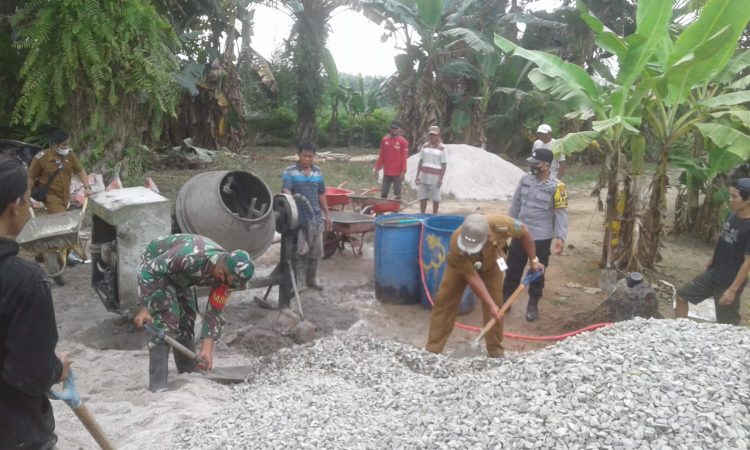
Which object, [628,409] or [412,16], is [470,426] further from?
[412,16]

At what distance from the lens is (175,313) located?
13.0 ft

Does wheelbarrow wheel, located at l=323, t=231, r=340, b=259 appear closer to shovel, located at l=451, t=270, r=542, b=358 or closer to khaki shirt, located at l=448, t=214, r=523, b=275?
shovel, located at l=451, t=270, r=542, b=358

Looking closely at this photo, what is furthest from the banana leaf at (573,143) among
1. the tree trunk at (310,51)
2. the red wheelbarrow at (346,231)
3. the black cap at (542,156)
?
the tree trunk at (310,51)

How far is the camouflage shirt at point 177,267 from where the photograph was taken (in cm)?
367

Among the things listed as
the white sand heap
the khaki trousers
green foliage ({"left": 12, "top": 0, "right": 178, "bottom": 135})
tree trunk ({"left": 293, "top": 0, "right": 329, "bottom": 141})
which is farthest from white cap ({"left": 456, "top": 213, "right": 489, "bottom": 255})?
tree trunk ({"left": 293, "top": 0, "right": 329, "bottom": 141})

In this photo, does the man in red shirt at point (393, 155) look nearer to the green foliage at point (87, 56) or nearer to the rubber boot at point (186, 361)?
the green foliage at point (87, 56)

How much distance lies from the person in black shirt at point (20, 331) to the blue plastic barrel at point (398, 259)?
4.35 m

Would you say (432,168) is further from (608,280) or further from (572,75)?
(608,280)

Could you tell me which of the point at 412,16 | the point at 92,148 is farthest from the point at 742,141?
the point at 412,16

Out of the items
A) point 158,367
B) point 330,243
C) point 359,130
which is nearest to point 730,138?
point 330,243

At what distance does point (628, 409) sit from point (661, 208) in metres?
5.13

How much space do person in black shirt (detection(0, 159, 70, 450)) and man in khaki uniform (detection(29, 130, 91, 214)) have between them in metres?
5.10

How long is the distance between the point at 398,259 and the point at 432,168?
3226 mm

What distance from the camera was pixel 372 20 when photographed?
15969 millimetres
